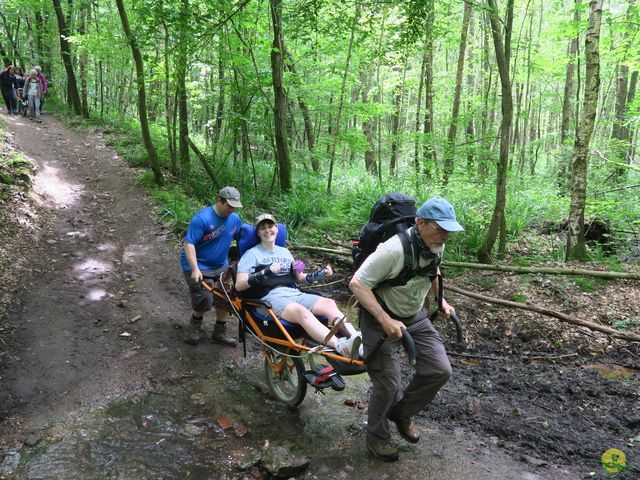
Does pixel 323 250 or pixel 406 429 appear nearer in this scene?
pixel 406 429

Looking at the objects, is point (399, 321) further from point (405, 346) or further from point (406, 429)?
point (406, 429)

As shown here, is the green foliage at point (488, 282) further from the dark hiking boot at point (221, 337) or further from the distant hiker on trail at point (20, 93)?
the distant hiker on trail at point (20, 93)

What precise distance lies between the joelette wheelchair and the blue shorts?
0.07 metres

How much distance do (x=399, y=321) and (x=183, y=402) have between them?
8.57ft

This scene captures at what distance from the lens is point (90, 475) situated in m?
3.38

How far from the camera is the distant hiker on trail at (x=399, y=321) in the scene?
10.8 ft

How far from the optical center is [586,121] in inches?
281

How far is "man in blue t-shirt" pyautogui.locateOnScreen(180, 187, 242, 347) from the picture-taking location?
536 cm

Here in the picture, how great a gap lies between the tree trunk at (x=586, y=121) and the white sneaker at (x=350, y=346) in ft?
18.9

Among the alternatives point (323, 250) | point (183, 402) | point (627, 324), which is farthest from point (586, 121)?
point (183, 402)

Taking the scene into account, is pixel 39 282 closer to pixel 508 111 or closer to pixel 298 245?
pixel 298 245

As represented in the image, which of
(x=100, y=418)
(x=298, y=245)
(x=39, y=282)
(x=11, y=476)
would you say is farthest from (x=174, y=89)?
(x=11, y=476)

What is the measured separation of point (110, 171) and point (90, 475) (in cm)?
1051

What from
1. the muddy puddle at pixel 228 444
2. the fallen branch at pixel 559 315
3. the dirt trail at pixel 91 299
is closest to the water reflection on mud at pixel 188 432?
the muddy puddle at pixel 228 444
